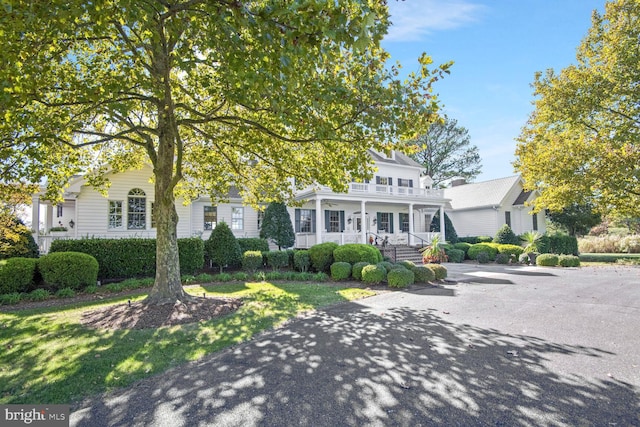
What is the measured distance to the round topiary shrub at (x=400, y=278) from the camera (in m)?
9.85

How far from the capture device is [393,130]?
6.34 meters

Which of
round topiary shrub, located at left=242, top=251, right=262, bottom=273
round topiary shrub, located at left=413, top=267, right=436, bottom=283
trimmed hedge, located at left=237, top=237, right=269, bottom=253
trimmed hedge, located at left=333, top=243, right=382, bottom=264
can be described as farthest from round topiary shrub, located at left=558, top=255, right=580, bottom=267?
round topiary shrub, located at left=242, top=251, right=262, bottom=273

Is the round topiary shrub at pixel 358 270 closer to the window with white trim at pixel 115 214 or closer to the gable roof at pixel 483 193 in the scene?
the window with white trim at pixel 115 214

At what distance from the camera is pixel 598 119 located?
1661 centimetres

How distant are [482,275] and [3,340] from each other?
46.8ft

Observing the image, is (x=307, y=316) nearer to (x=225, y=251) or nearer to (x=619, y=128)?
(x=225, y=251)

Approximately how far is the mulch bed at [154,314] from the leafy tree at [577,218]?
30.1m

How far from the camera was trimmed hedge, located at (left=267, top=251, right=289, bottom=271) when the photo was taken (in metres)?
13.6

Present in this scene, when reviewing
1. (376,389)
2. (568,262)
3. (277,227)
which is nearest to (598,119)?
(568,262)

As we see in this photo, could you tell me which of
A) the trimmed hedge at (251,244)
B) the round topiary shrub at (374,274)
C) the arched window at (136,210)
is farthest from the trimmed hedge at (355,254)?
the arched window at (136,210)

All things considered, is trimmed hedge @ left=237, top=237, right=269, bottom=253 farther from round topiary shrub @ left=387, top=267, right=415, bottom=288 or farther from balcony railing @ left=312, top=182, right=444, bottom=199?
round topiary shrub @ left=387, top=267, right=415, bottom=288

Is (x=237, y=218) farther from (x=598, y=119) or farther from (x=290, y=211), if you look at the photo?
(x=598, y=119)

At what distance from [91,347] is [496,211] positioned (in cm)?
2782

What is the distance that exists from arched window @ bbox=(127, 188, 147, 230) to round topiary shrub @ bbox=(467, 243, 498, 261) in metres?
18.8
